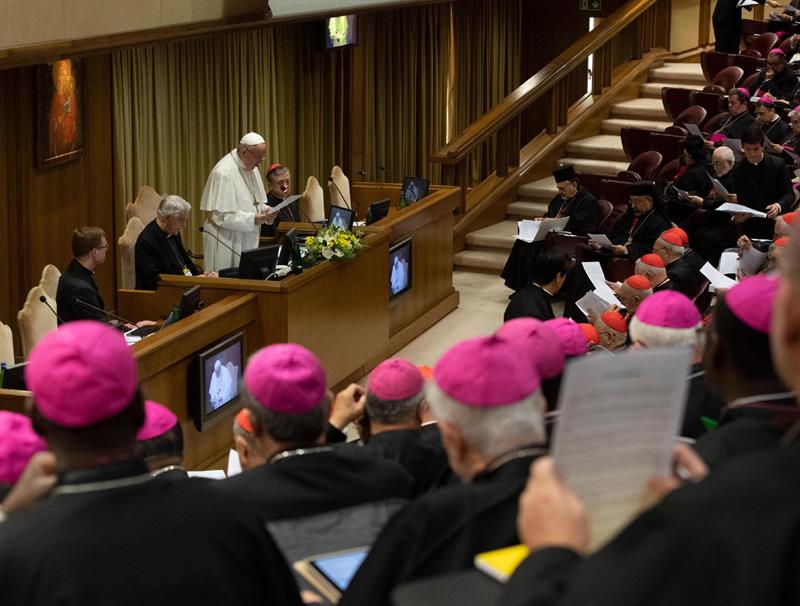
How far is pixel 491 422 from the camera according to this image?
7.30 ft

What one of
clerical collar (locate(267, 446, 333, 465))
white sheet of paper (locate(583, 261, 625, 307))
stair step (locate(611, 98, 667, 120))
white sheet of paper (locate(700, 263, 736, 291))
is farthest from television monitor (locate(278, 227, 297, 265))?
stair step (locate(611, 98, 667, 120))

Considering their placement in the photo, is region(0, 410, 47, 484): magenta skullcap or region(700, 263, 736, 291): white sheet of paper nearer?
region(0, 410, 47, 484): magenta skullcap

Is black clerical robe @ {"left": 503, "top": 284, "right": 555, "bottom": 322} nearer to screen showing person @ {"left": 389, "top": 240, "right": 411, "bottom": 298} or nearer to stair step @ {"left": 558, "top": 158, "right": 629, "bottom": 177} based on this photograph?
screen showing person @ {"left": 389, "top": 240, "right": 411, "bottom": 298}

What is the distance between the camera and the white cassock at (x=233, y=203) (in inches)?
372

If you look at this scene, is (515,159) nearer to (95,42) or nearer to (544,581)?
(95,42)

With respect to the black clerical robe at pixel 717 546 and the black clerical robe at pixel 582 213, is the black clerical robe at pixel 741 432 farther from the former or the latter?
the black clerical robe at pixel 582 213

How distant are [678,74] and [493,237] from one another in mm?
4511

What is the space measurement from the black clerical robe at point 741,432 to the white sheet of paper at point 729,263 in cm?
566

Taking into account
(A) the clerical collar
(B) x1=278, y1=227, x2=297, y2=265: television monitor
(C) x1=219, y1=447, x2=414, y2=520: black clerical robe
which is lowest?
(B) x1=278, y1=227, x2=297, y2=265: television monitor

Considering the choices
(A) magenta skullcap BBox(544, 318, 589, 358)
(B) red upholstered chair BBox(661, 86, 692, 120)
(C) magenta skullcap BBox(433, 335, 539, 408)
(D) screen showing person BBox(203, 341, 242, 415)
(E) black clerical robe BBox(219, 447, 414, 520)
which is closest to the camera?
(C) magenta skullcap BBox(433, 335, 539, 408)

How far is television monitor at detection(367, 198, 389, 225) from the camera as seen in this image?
395 inches

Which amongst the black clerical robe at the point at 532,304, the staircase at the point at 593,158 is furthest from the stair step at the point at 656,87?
the black clerical robe at the point at 532,304

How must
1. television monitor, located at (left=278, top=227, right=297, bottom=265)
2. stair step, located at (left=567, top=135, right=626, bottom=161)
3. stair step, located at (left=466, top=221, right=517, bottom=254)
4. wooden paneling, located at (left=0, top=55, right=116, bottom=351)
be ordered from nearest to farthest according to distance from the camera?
television monitor, located at (left=278, top=227, right=297, bottom=265)
wooden paneling, located at (left=0, top=55, right=116, bottom=351)
stair step, located at (left=466, top=221, right=517, bottom=254)
stair step, located at (left=567, top=135, right=626, bottom=161)

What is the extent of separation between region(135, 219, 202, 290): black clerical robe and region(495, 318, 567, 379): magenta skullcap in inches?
210
